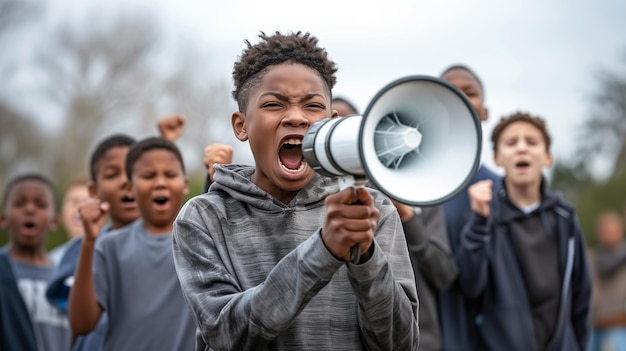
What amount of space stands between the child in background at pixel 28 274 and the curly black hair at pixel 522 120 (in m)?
3.55

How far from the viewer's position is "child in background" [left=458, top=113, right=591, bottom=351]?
6.39m

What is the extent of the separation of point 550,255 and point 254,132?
3638 millimetres

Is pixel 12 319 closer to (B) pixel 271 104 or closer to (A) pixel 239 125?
(A) pixel 239 125

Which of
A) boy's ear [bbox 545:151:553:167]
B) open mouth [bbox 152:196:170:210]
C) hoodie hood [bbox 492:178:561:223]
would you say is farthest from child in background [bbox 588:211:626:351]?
open mouth [bbox 152:196:170:210]

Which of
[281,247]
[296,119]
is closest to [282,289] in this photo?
[281,247]

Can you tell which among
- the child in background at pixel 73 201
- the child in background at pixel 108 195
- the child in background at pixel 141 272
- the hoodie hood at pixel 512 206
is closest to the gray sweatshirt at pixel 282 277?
the child in background at pixel 141 272

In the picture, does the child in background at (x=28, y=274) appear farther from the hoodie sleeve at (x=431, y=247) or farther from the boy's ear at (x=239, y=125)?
the boy's ear at (x=239, y=125)

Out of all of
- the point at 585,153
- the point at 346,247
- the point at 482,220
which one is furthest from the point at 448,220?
the point at 585,153

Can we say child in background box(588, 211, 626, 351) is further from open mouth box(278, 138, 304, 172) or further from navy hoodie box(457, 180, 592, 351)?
open mouth box(278, 138, 304, 172)

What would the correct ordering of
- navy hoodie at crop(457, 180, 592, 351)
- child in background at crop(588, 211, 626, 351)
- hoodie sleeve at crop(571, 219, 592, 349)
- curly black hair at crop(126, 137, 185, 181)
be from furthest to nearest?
1. child in background at crop(588, 211, 626, 351)
2. hoodie sleeve at crop(571, 219, 592, 349)
3. navy hoodie at crop(457, 180, 592, 351)
4. curly black hair at crop(126, 137, 185, 181)

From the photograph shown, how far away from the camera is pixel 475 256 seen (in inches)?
253

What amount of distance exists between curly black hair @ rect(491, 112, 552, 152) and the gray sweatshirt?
3.64 meters

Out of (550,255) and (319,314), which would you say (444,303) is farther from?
(319,314)

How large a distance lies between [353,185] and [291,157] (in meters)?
0.61
